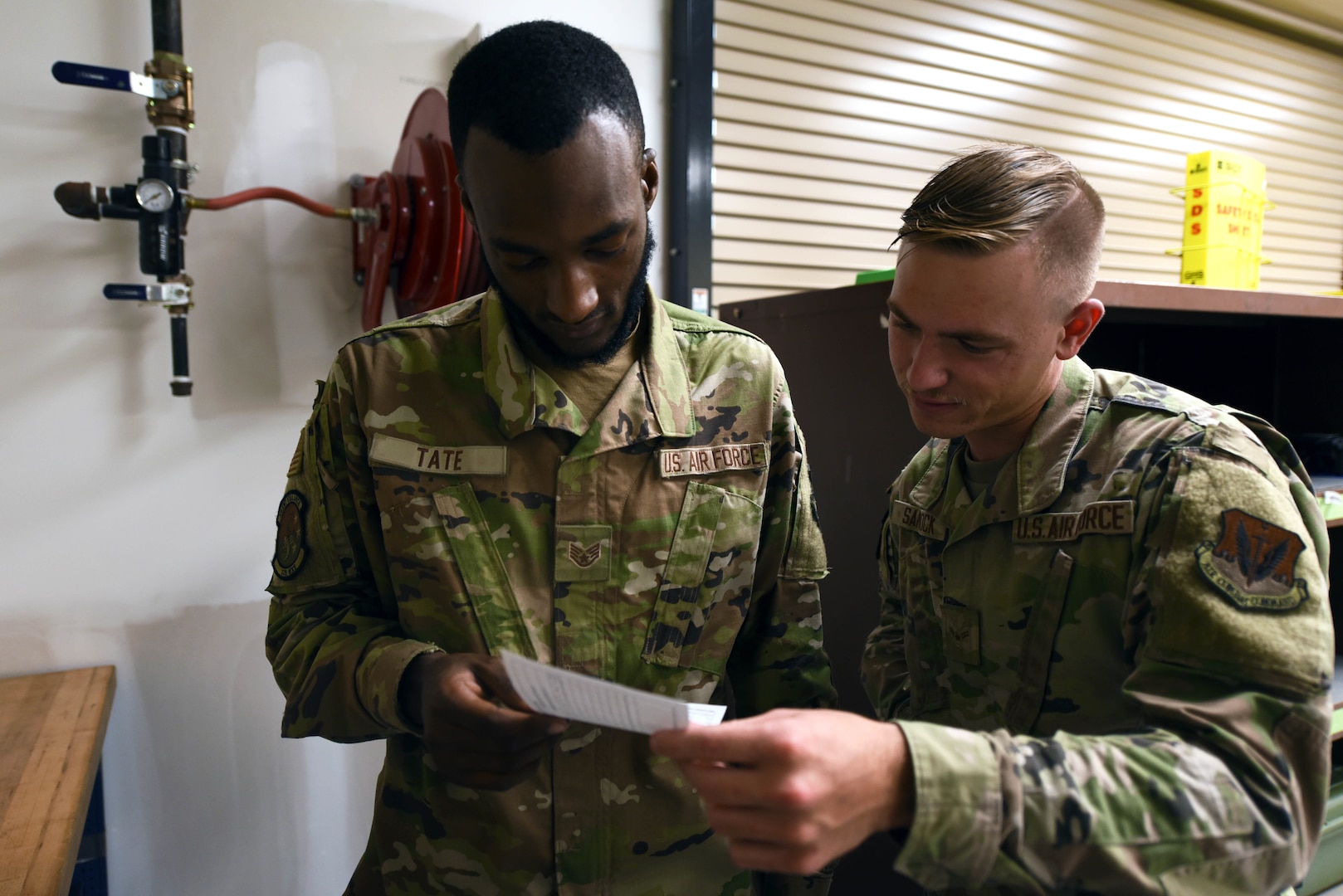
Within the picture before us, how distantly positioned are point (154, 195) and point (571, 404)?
3.77 ft

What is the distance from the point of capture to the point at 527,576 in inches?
41.7

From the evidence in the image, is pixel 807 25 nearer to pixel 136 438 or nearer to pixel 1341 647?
pixel 136 438

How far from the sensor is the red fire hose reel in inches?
66.6

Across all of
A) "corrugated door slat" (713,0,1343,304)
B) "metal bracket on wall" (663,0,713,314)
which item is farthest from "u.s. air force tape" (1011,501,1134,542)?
"corrugated door slat" (713,0,1343,304)

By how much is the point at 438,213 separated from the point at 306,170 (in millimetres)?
429

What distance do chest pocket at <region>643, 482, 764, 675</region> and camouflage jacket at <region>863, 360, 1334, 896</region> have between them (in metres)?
0.28

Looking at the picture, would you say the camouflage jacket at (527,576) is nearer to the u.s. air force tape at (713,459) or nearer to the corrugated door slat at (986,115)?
the u.s. air force tape at (713,459)

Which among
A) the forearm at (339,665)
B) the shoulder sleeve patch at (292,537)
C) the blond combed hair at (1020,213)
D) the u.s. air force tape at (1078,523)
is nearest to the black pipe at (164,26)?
the shoulder sleeve patch at (292,537)

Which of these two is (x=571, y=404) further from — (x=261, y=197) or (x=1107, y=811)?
(x=261, y=197)

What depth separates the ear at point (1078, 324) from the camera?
3.26ft

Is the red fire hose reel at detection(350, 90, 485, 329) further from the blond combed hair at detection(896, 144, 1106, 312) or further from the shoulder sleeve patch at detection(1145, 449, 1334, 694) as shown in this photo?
the shoulder sleeve patch at detection(1145, 449, 1334, 694)

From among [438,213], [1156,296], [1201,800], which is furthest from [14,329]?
[1156,296]

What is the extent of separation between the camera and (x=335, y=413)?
1087 mm

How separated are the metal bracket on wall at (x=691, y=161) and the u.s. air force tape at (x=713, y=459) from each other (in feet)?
4.18
